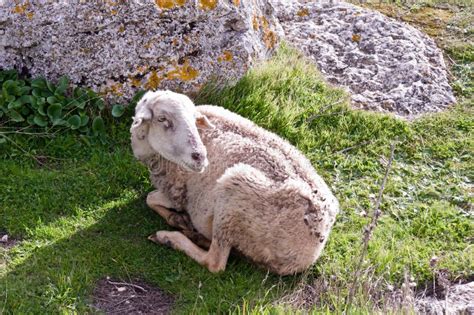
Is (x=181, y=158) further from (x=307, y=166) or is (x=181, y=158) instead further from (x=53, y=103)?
(x=53, y=103)

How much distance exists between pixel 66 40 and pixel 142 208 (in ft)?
6.46

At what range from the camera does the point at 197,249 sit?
17.8ft

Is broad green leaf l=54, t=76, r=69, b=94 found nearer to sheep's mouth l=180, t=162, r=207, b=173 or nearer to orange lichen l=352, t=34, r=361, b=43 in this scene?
sheep's mouth l=180, t=162, r=207, b=173

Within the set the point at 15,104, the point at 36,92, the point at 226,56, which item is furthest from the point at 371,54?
the point at 15,104

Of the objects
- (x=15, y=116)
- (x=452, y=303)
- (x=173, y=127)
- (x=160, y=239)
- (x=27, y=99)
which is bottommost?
(x=452, y=303)

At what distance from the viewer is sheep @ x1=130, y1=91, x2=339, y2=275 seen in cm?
511

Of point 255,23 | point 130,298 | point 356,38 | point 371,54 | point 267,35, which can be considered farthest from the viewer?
point 356,38

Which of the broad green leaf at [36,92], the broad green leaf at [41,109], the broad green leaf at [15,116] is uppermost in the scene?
the broad green leaf at [36,92]

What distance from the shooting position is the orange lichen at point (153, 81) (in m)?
6.85

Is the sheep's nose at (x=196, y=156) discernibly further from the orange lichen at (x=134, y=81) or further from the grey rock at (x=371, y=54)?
the grey rock at (x=371, y=54)

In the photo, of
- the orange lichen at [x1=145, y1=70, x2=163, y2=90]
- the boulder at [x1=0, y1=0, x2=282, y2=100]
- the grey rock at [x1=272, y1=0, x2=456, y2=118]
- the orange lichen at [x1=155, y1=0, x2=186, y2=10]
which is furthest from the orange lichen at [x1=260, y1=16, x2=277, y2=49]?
the orange lichen at [x1=145, y1=70, x2=163, y2=90]

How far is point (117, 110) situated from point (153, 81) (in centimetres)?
48

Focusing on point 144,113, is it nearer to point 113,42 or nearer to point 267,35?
point 113,42

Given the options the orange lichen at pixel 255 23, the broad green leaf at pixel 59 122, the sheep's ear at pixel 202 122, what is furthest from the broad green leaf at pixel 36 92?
the orange lichen at pixel 255 23
